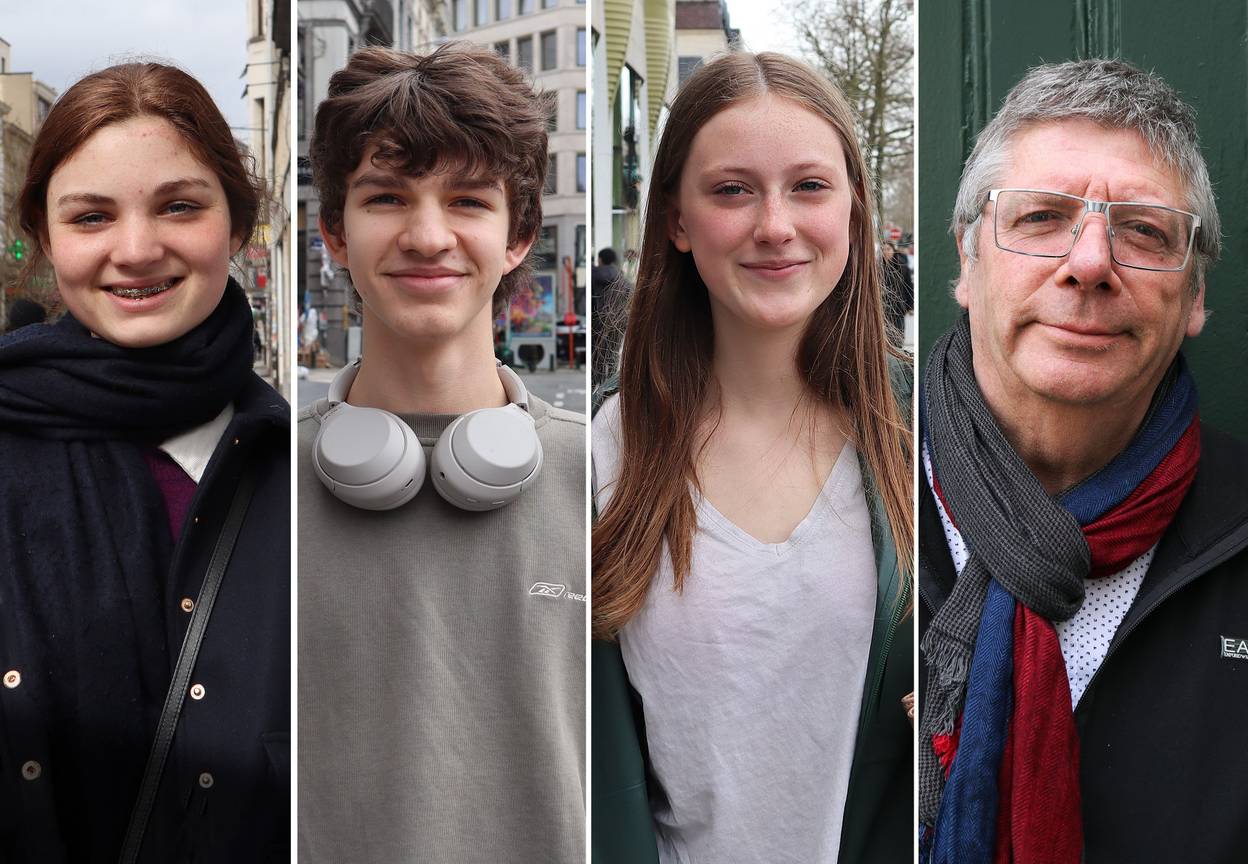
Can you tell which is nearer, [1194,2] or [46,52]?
[46,52]

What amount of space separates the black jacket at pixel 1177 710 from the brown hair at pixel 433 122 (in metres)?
1.03

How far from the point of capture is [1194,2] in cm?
222

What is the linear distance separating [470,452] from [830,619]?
678 millimetres

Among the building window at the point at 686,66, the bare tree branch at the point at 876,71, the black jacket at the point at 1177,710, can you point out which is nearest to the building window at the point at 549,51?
the building window at the point at 686,66

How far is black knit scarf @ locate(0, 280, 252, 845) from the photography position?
189cm

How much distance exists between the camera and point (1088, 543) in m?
2.02

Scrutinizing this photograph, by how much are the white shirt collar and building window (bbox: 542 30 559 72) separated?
32.2 inches

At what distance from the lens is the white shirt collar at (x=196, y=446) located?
1.97 metres

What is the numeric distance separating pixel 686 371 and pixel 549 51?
1.99ft

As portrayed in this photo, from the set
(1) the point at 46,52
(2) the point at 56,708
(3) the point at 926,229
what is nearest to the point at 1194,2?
(3) the point at 926,229

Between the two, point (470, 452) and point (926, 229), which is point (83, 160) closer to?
point (470, 452)

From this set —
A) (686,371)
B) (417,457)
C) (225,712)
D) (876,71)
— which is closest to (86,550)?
(225,712)

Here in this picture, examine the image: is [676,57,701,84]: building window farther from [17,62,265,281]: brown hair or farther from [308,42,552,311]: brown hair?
[17,62,265,281]: brown hair

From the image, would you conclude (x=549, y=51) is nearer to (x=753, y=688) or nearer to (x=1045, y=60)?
(x=1045, y=60)
